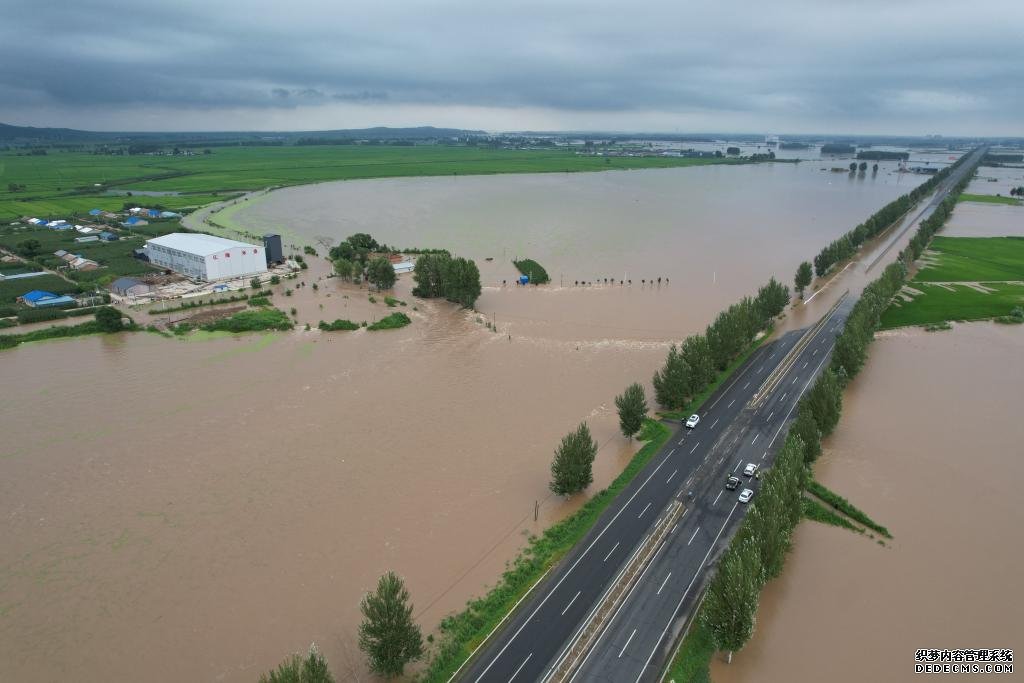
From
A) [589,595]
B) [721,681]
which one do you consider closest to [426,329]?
[589,595]

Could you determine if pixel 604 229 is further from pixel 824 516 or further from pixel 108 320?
pixel 824 516

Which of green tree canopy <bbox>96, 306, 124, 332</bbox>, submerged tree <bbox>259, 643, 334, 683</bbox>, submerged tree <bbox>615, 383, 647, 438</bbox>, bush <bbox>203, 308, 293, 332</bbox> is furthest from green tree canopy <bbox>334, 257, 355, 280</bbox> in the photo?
submerged tree <bbox>259, 643, 334, 683</bbox>

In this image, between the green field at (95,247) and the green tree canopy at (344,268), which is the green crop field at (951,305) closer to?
the green tree canopy at (344,268)

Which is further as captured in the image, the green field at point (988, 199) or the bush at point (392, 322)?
the green field at point (988, 199)

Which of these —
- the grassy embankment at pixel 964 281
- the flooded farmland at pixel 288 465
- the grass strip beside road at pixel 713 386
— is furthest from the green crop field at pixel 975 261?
the grass strip beside road at pixel 713 386

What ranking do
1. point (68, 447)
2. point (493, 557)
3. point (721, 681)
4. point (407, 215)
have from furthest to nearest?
point (407, 215) < point (68, 447) < point (493, 557) < point (721, 681)

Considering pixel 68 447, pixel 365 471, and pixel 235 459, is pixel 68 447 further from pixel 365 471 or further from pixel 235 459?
pixel 365 471

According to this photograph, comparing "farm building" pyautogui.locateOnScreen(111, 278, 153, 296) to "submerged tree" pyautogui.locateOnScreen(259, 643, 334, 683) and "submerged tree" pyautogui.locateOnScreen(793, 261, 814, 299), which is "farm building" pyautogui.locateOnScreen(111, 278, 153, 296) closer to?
"submerged tree" pyautogui.locateOnScreen(259, 643, 334, 683)
